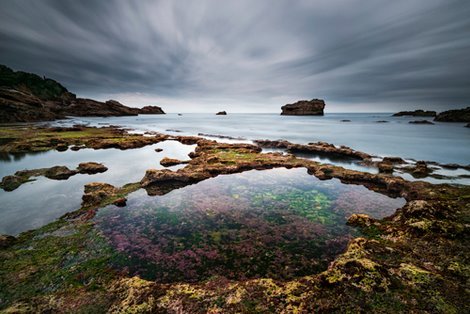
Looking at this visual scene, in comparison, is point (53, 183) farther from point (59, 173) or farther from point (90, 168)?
point (90, 168)

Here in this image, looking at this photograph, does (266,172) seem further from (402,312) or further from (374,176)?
(402,312)

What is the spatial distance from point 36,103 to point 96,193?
122 meters

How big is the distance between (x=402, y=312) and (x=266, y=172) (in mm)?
17196

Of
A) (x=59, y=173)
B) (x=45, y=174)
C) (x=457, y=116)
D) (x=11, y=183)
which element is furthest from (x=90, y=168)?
(x=457, y=116)

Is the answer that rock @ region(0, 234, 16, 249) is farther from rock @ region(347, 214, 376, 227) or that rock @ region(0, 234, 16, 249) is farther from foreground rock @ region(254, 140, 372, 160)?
foreground rock @ region(254, 140, 372, 160)

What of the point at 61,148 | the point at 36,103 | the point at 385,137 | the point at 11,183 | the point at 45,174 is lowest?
the point at 385,137

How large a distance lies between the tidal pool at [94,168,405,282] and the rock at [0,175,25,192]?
11.2m

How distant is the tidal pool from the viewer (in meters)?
9.04

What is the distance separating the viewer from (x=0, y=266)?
8.53 metres

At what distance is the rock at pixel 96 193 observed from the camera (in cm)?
1522

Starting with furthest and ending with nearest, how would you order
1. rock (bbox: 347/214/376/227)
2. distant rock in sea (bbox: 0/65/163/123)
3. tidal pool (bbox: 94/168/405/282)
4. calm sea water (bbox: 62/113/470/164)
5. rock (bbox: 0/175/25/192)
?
1. distant rock in sea (bbox: 0/65/163/123)
2. calm sea water (bbox: 62/113/470/164)
3. rock (bbox: 0/175/25/192)
4. rock (bbox: 347/214/376/227)
5. tidal pool (bbox: 94/168/405/282)

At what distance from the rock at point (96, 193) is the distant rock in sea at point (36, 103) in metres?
93.4

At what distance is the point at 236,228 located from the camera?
12.0 m

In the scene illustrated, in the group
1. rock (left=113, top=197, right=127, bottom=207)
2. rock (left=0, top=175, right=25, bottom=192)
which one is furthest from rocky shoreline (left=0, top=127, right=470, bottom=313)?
rock (left=0, top=175, right=25, bottom=192)
